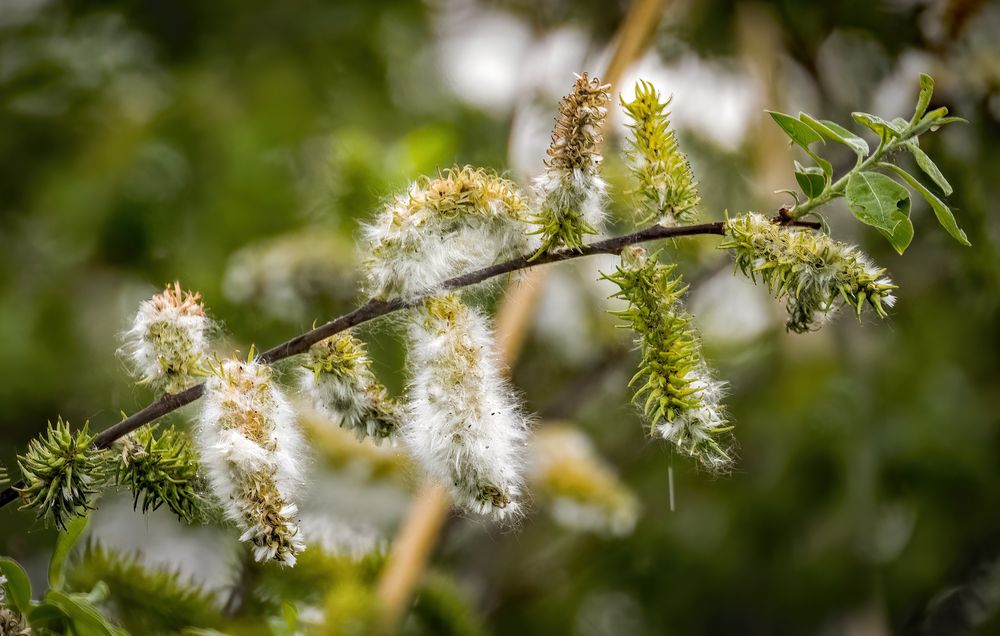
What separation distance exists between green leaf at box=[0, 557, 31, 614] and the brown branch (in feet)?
0.16

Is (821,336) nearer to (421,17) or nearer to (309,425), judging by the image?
(421,17)

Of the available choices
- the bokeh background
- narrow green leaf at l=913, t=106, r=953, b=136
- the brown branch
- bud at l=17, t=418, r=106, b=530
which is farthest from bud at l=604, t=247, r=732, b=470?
the bokeh background

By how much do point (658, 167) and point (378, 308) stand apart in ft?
0.47

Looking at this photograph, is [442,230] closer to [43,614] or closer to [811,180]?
[811,180]

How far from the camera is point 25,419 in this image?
1090 millimetres

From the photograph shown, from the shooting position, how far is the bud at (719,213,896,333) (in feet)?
1.17

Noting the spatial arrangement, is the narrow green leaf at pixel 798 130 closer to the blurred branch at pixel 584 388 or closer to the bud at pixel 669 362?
the bud at pixel 669 362

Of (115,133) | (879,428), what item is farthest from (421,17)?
(879,428)

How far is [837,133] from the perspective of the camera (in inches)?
14.9

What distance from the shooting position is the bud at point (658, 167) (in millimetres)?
413

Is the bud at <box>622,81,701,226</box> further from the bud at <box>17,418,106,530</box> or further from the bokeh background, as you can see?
the bokeh background

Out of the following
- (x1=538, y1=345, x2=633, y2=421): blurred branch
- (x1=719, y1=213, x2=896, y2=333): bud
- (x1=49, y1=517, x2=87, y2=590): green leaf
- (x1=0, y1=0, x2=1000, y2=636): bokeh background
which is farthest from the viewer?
(x1=538, y1=345, x2=633, y2=421): blurred branch

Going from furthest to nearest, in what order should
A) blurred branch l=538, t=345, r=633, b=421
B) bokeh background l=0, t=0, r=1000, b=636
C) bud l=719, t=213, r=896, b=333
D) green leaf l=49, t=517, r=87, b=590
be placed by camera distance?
blurred branch l=538, t=345, r=633, b=421
bokeh background l=0, t=0, r=1000, b=636
green leaf l=49, t=517, r=87, b=590
bud l=719, t=213, r=896, b=333

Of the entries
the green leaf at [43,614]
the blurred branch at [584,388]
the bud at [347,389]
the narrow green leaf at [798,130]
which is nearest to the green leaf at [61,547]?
the green leaf at [43,614]
